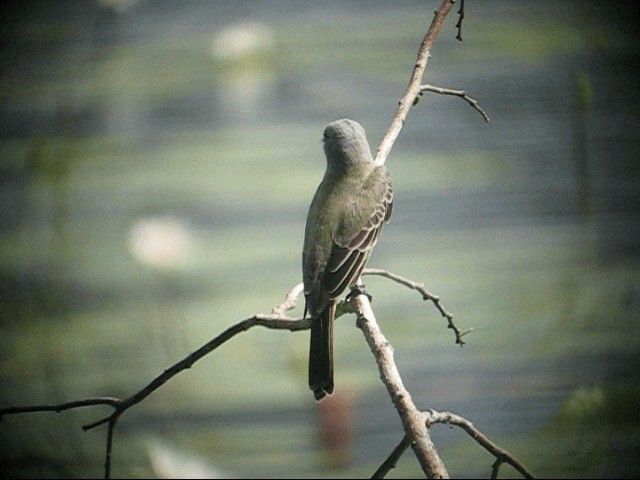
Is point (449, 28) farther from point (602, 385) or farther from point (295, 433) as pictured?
point (295, 433)

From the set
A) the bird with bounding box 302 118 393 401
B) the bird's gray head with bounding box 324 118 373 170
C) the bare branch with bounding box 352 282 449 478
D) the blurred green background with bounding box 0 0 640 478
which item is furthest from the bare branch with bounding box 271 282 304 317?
the blurred green background with bounding box 0 0 640 478

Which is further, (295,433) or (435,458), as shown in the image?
(295,433)

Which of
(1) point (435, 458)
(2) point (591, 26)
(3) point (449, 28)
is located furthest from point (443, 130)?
(1) point (435, 458)

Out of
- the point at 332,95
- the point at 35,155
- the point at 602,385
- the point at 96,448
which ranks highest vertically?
the point at 332,95

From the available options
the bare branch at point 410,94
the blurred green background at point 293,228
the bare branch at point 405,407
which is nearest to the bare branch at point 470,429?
the bare branch at point 405,407

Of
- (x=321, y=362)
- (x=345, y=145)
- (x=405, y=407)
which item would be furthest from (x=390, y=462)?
(x=345, y=145)

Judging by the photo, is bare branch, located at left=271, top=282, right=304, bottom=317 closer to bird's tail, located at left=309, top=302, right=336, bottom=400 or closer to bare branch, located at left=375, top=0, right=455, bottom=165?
bird's tail, located at left=309, top=302, right=336, bottom=400
